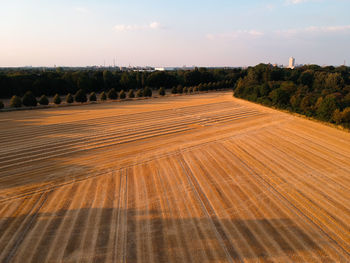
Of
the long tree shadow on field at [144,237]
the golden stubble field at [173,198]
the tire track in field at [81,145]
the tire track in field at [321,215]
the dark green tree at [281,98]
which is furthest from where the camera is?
the dark green tree at [281,98]

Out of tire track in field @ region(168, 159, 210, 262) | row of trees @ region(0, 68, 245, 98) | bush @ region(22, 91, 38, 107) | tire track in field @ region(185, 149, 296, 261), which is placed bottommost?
tire track in field @ region(185, 149, 296, 261)

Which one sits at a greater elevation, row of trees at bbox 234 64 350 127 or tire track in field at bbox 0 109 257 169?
row of trees at bbox 234 64 350 127

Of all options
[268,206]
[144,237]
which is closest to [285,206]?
[268,206]

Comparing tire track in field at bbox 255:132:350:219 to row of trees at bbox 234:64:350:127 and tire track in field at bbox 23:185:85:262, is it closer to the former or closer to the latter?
tire track in field at bbox 23:185:85:262

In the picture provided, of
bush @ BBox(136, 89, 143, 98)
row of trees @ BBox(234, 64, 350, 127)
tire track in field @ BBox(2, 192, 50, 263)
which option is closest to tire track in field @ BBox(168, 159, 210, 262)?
tire track in field @ BBox(2, 192, 50, 263)

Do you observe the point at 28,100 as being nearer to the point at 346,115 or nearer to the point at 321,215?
the point at 321,215

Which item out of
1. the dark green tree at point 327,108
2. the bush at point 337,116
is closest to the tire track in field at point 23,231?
the bush at point 337,116

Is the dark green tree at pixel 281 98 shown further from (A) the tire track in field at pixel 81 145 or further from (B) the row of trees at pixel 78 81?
(B) the row of trees at pixel 78 81
